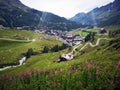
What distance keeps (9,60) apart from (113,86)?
16344cm

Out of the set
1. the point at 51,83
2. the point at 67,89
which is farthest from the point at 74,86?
the point at 51,83

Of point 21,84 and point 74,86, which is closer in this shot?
point 74,86

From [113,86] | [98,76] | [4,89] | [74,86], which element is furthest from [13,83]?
[113,86]

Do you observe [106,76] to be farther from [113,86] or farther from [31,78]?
[31,78]

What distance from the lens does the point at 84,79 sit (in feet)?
188

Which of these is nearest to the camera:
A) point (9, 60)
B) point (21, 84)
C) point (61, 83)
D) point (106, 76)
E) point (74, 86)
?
point (106, 76)

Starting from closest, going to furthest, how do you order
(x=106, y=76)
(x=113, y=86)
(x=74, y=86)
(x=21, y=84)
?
1. (x=113, y=86)
2. (x=106, y=76)
3. (x=74, y=86)
4. (x=21, y=84)

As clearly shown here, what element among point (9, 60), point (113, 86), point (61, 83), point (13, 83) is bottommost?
point (9, 60)

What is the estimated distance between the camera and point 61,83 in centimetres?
6275

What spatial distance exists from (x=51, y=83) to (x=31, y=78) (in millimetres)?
14070

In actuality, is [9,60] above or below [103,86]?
below

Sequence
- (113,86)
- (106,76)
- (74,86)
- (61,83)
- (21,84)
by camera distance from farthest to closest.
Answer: (21,84)
(61,83)
(74,86)
(106,76)
(113,86)

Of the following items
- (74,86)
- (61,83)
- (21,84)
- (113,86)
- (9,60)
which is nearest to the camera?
(113,86)

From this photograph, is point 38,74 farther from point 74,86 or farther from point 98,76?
point 98,76
